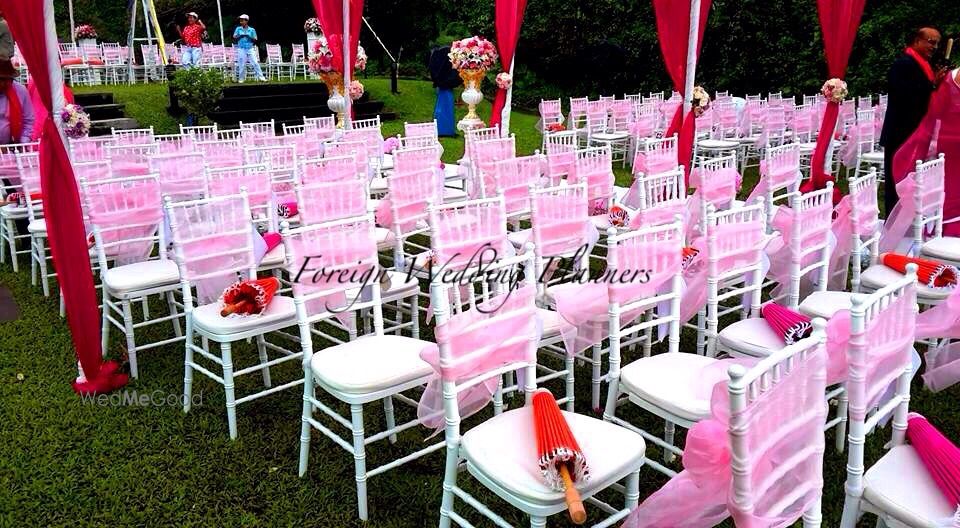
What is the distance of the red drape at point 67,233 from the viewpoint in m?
3.38

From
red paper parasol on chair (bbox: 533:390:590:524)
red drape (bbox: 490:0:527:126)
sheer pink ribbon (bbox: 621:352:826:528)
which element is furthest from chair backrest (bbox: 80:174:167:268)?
red drape (bbox: 490:0:527:126)

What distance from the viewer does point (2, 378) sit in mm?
3840

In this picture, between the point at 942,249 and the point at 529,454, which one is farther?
the point at 942,249

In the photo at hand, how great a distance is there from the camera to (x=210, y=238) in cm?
339

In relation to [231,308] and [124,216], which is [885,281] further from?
[124,216]

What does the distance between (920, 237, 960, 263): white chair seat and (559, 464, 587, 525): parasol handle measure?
3.14 metres

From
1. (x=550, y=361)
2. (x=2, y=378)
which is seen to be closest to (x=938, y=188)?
(x=550, y=361)

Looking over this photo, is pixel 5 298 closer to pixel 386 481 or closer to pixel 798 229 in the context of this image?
pixel 386 481

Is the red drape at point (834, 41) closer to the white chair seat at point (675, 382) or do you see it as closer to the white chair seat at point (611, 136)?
the white chair seat at point (611, 136)

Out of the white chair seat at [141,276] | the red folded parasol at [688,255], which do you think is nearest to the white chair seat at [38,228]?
the white chair seat at [141,276]

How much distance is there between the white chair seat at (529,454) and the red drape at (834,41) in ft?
15.5

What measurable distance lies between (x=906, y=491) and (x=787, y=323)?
3.32 feet

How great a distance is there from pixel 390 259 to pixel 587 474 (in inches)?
146

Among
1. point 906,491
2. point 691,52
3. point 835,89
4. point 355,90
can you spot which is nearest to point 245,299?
point 906,491
